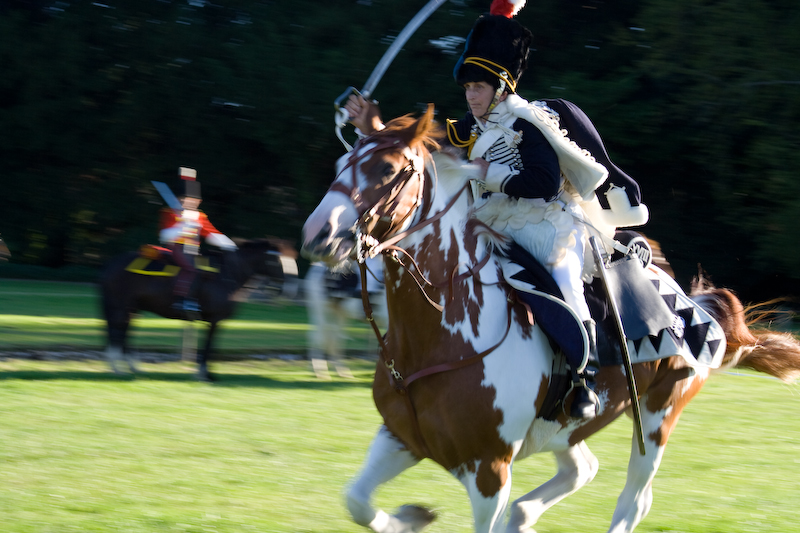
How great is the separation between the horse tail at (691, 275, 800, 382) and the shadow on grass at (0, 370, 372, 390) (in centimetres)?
558

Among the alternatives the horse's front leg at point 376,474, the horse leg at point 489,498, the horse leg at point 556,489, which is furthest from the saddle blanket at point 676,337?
the horse's front leg at point 376,474

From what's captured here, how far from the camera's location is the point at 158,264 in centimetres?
1034

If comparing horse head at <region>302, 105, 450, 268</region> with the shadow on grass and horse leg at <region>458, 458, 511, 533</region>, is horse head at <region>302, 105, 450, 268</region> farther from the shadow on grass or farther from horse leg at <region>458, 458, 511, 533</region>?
the shadow on grass

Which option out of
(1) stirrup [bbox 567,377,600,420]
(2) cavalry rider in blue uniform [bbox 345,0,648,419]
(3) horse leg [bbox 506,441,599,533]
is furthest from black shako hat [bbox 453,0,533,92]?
(3) horse leg [bbox 506,441,599,533]

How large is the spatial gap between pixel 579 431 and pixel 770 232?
16776 millimetres

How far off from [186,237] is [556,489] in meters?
7.00

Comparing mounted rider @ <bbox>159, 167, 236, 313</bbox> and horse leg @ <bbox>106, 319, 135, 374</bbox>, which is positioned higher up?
mounted rider @ <bbox>159, 167, 236, 313</bbox>

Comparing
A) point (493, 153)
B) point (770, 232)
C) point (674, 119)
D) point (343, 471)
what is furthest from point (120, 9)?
point (493, 153)

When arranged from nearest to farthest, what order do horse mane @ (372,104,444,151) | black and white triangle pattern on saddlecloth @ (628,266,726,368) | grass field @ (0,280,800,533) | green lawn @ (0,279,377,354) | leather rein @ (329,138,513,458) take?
leather rein @ (329,138,513,458)
horse mane @ (372,104,444,151)
black and white triangle pattern on saddlecloth @ (628,266,726,368)
grass field @ (0,280,800,533)
green lawn @ (0,279,377,354)

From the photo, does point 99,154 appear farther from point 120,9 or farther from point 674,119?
point 674,119

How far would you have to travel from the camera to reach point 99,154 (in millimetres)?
25000

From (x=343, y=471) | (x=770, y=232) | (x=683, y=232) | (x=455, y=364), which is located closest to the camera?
(x=455, y=364)

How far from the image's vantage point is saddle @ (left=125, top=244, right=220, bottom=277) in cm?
1031

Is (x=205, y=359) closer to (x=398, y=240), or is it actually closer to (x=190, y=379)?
(x=190, y=379)
